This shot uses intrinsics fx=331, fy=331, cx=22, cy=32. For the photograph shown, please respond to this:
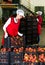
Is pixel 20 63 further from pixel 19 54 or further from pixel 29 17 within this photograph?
pixel 29 17

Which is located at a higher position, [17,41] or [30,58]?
[30,58]

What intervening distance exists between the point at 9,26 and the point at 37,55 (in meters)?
2.44

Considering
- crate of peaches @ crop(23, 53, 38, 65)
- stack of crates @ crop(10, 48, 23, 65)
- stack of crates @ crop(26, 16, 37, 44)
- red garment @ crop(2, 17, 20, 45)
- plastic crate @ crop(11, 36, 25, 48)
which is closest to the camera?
crate of peaches @ crop(23, 53, 38, 65)

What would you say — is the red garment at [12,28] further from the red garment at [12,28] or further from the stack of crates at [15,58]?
the stack of crates at [15,58]

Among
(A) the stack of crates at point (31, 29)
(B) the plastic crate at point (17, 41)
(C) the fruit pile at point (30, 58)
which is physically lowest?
(A) the stack of crates at point (31, 29)

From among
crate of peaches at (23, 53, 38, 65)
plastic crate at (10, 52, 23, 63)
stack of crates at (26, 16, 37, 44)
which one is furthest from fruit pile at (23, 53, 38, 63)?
stack of crates at (26, 16, 37, 44)

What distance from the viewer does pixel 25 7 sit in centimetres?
2580

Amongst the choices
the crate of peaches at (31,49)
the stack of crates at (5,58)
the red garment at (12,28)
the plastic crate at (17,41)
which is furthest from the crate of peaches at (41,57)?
the red garment at (12,28)

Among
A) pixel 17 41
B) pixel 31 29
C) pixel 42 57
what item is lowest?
pixel 31 29

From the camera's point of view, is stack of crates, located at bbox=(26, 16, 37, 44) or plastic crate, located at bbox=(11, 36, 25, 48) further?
stack of crates, located at bbox=(26, 16, 37, 44)

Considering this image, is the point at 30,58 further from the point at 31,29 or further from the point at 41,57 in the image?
the point at 31,29

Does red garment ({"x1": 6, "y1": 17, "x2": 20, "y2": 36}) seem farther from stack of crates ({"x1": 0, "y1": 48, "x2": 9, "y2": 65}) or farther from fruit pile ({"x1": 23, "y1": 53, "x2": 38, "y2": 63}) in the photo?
stack of crates ({"x1": 0, "y1": 48, "x2": 9, "y2": 65})

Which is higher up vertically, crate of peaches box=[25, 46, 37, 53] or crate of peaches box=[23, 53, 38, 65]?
crate of peaches box=[23, 53, 38, 65]

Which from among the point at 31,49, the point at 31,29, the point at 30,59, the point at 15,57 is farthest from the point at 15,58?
the point at 31,29
